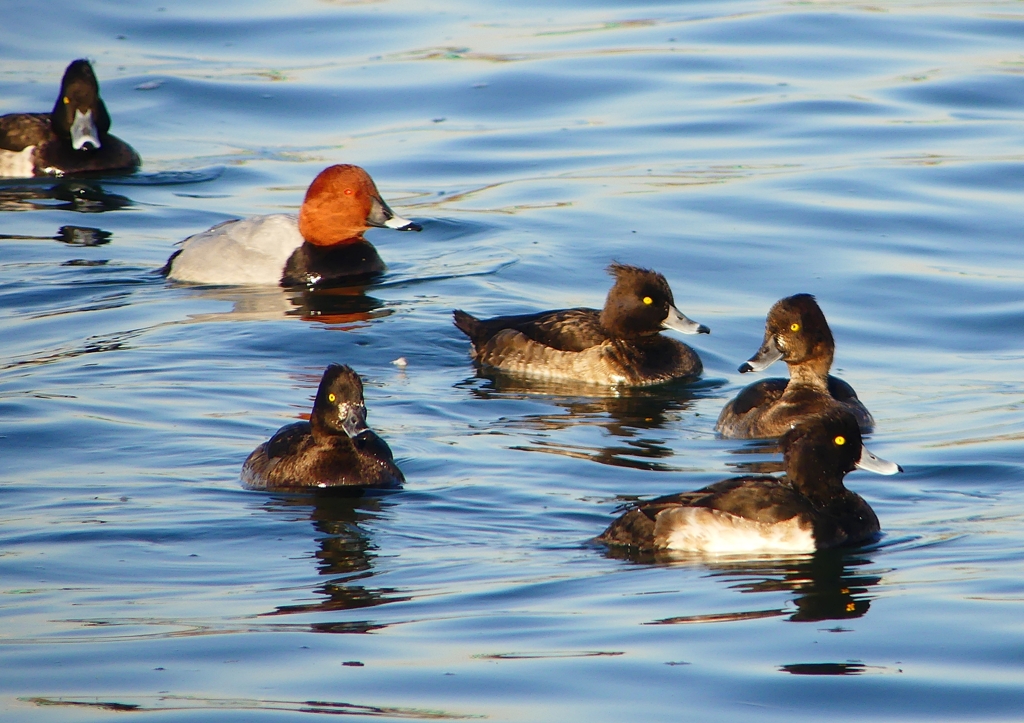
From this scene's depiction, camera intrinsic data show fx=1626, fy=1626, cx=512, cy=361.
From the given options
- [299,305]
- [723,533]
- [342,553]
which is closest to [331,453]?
[342,553]

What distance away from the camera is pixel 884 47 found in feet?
75.7

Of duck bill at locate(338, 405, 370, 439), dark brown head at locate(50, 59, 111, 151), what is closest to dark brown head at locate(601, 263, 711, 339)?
duck bill at locate(338, 405, 370, 439)

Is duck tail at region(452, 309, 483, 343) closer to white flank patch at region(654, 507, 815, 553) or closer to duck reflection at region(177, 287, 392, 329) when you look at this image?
duck reflection at region(177, 287, 392, 329)

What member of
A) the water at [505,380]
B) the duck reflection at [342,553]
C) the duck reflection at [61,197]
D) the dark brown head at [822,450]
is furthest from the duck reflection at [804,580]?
the duck reflection at [61,197]

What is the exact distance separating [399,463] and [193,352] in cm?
308

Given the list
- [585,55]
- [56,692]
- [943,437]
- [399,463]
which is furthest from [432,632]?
[585,55]

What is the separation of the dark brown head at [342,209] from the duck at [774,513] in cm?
727

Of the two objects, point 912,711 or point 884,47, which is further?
point 884,47

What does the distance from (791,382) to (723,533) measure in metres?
3.36

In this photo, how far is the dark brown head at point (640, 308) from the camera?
12.3 m

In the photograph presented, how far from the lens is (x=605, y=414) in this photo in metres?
11.6

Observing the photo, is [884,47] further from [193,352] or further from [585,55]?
[193,352]

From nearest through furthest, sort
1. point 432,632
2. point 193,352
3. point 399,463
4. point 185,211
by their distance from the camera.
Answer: point 432,632
point 399,463
point 193,352
point 185,211

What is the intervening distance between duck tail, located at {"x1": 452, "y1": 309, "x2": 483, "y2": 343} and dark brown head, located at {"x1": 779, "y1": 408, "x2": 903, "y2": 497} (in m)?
4.74
